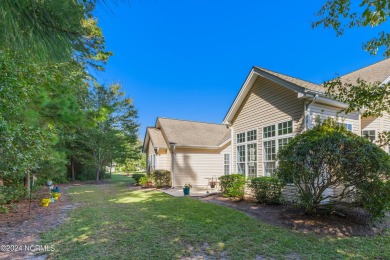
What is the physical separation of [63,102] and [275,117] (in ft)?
26.1

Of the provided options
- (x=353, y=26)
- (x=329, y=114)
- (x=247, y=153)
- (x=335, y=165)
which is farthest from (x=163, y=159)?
(x=353, y=26)

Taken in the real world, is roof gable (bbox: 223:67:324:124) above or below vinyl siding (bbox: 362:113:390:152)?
above

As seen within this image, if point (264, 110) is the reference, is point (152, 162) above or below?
below

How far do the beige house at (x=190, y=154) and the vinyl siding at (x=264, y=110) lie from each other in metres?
4.14

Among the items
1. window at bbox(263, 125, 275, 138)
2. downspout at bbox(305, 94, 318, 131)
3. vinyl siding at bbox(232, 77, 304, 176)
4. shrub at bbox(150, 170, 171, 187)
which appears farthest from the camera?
shrub at bbox(150, 170, 171, 187)

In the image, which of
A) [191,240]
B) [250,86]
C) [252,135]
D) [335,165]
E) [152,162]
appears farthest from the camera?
[152,162]

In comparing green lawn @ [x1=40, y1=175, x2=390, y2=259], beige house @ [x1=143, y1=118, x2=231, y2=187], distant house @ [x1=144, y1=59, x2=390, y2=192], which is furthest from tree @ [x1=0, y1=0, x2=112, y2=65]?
beige house @ [x1=143, y1=118, x2=231, y2=187]

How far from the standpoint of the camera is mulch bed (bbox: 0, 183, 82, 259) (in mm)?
4427

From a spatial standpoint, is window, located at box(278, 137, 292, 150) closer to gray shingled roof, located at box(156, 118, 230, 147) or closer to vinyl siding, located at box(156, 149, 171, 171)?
gray shingled roof, located at box(156, 118, 230, 147)

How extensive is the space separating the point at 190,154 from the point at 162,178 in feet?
8.69

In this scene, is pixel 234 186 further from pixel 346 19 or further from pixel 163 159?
pixel 163 159

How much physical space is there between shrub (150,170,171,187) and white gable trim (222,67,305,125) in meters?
6.22

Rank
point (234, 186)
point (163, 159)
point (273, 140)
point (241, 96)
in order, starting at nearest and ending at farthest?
1. point (273, 140)
2. point (234, 186)
3. point (241, 96)
4. point (163, 159)

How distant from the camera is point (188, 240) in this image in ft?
15.5
